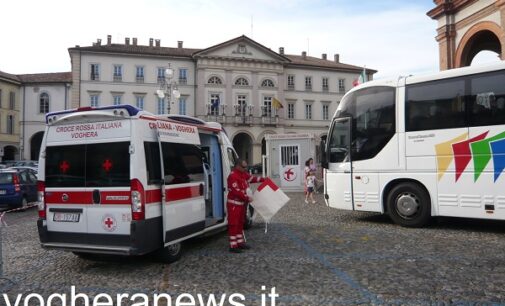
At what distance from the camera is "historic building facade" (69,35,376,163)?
49156mm

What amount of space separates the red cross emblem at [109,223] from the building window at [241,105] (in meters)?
46.1

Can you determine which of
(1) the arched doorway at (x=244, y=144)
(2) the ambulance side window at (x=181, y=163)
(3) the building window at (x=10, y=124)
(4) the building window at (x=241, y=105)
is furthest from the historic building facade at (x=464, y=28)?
(3) the building window at (x=10, y=124)

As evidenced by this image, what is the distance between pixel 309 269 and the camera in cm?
622

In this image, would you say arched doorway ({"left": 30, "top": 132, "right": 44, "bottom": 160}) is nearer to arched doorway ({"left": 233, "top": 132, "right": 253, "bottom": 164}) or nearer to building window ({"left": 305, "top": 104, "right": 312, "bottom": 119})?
arched doorway ({"left": 233, "top": 132, "right": 253, "bottom": 164})

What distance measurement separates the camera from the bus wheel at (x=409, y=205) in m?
9.58

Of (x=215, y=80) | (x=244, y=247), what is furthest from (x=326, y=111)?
(x=244, y=247)

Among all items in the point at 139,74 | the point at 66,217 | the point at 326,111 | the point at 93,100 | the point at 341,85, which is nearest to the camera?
the point at 66,217

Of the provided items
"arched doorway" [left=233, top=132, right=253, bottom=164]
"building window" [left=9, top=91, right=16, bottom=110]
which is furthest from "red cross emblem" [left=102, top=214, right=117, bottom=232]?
"building window" [left=9, top=91, right=16, bottom=110]

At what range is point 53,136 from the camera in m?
6.59

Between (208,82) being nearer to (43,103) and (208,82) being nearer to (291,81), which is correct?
(291,81)

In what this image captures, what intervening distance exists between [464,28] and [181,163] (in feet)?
54.3

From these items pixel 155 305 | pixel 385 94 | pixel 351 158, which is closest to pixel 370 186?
pixel 351 158

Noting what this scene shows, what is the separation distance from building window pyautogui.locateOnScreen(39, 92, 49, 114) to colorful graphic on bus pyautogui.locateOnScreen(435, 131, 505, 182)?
2065 inches

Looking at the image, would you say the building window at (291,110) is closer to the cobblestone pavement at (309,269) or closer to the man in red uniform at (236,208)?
the cobblestone pavement at (309,269)
